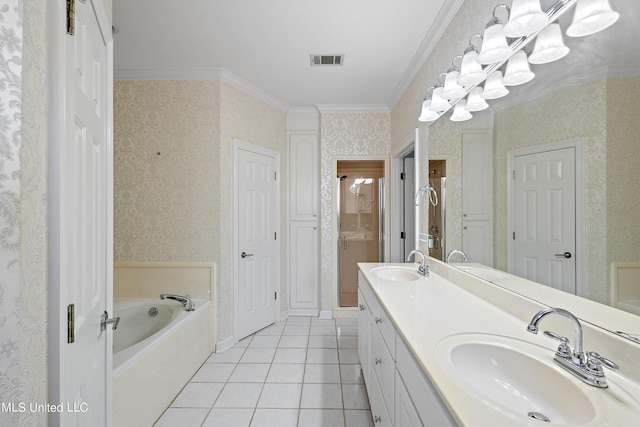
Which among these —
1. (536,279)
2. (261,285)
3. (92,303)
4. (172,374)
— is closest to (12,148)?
(92,303)

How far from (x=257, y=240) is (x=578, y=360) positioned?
2.58 meters

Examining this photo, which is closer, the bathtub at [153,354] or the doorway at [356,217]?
the bathtub at [153,354]

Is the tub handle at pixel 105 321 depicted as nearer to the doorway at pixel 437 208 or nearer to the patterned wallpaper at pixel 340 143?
the doorway at pixel 437 208

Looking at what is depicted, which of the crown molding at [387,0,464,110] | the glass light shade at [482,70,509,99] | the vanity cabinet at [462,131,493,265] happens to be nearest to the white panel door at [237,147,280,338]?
the crown molding at [387,0,464,110]

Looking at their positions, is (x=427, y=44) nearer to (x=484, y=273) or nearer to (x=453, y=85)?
(x=453, y=85)

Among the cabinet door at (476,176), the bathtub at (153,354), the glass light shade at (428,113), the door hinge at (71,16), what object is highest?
the glass light shade at (428,113)

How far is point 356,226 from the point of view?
3.50 metres

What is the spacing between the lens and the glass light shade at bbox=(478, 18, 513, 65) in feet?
3.71

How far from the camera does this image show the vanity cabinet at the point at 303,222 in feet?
10.9

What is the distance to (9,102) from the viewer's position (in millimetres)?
526

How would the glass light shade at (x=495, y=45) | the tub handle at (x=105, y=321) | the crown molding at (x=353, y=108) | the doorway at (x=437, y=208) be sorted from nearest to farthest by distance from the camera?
1. the tub handle at (x=105, y=321)
2. the glass light shade at (x=495, y=45)
3. the doorway at (x=437, y=208)
4. the crown molding at (x=353, y=108)

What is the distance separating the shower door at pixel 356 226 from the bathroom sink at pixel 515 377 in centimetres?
253

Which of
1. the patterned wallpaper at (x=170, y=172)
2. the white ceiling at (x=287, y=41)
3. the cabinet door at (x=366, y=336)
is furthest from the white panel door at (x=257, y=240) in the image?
the cabinet door at (x=366, y=336)

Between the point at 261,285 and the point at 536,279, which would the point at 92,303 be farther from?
the point at 261,285
